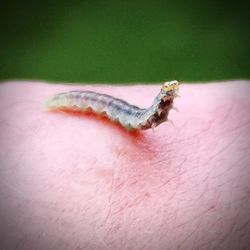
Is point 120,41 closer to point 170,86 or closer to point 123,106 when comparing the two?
point 123,106

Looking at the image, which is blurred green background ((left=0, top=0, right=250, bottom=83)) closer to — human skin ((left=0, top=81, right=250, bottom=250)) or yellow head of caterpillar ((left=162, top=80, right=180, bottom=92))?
human skin ((left=0, top=81, right=250, bottom=250))

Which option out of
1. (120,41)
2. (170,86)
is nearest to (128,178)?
(170,86)

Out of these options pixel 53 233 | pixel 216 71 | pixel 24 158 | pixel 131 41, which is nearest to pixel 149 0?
Answer: pixel 131 41

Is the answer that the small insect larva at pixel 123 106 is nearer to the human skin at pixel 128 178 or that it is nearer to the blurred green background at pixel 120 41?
the human skin at pixel 128 178

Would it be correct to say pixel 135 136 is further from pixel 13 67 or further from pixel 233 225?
pixel 13 67

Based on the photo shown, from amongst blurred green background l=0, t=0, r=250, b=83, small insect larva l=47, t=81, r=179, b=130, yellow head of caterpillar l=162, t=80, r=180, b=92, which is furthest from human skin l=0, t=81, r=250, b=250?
blurred green background l=0, t=0, r=250, b=83
